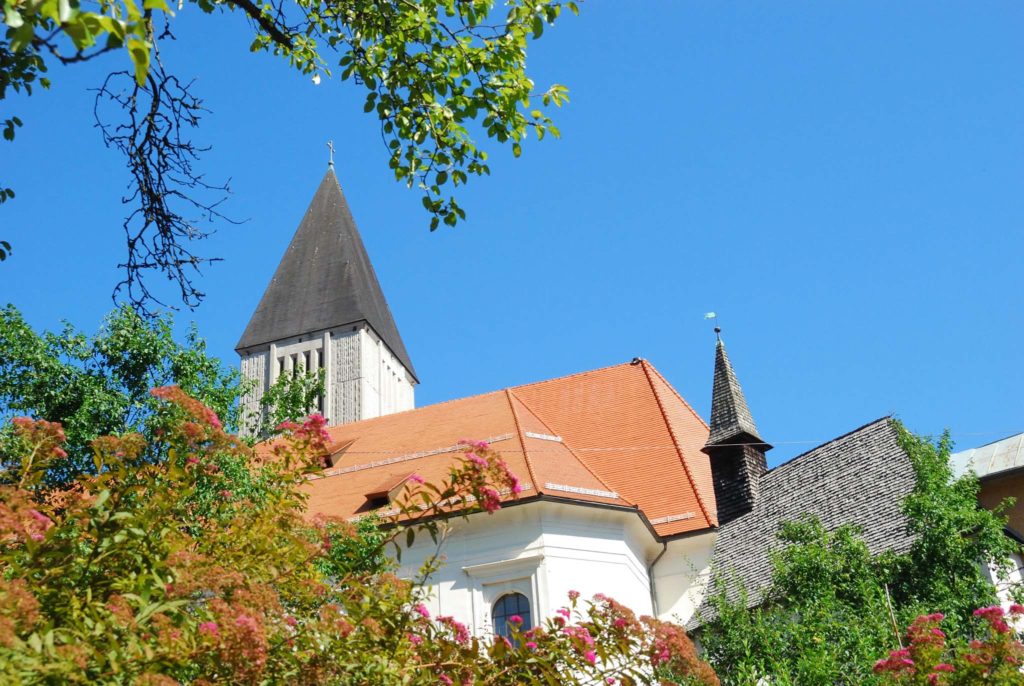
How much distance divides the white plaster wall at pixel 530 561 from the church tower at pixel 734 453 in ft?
9.99

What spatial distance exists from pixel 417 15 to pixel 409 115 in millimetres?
775

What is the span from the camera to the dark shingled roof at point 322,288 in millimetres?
59281

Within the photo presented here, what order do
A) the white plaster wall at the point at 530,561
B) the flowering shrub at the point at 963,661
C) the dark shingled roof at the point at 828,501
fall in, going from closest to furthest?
the flowering shrub at the point at 963,661, the dark shingled roof at the point at 828,501, the white plaster wall at the point at 530,561

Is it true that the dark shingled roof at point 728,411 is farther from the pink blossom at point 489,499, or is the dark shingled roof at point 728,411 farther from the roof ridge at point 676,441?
the pink blossom at point 489,499

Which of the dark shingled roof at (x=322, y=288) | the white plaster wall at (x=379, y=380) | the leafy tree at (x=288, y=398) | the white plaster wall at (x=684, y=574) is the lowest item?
the white plaster wall at (x=684, y=574)

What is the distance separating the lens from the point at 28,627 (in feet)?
12.7

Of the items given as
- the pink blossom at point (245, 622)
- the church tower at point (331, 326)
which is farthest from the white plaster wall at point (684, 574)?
the church tower at point (331, 326)

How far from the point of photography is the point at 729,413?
24.3 meters

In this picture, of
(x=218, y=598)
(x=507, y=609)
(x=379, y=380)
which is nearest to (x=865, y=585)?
(x=507, y=609)

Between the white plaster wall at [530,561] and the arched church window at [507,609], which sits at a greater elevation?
the white plaster wall at [530,561]

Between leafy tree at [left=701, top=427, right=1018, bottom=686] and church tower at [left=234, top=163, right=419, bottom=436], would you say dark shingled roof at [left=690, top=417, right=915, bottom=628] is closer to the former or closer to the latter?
leafy tree at [left=701, top=427, right=1018, bottom=686]

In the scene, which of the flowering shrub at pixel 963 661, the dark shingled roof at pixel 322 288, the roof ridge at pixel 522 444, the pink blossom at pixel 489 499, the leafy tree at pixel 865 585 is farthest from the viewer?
the dark shingled roof at pixel 322 288

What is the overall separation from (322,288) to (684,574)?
41.1m

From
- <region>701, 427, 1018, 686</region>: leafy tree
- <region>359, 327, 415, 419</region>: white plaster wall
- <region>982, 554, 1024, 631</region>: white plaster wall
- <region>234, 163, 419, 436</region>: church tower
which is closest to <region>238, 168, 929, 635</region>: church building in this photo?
<region>701, 427, 1018, 686</region>: leafy tree
